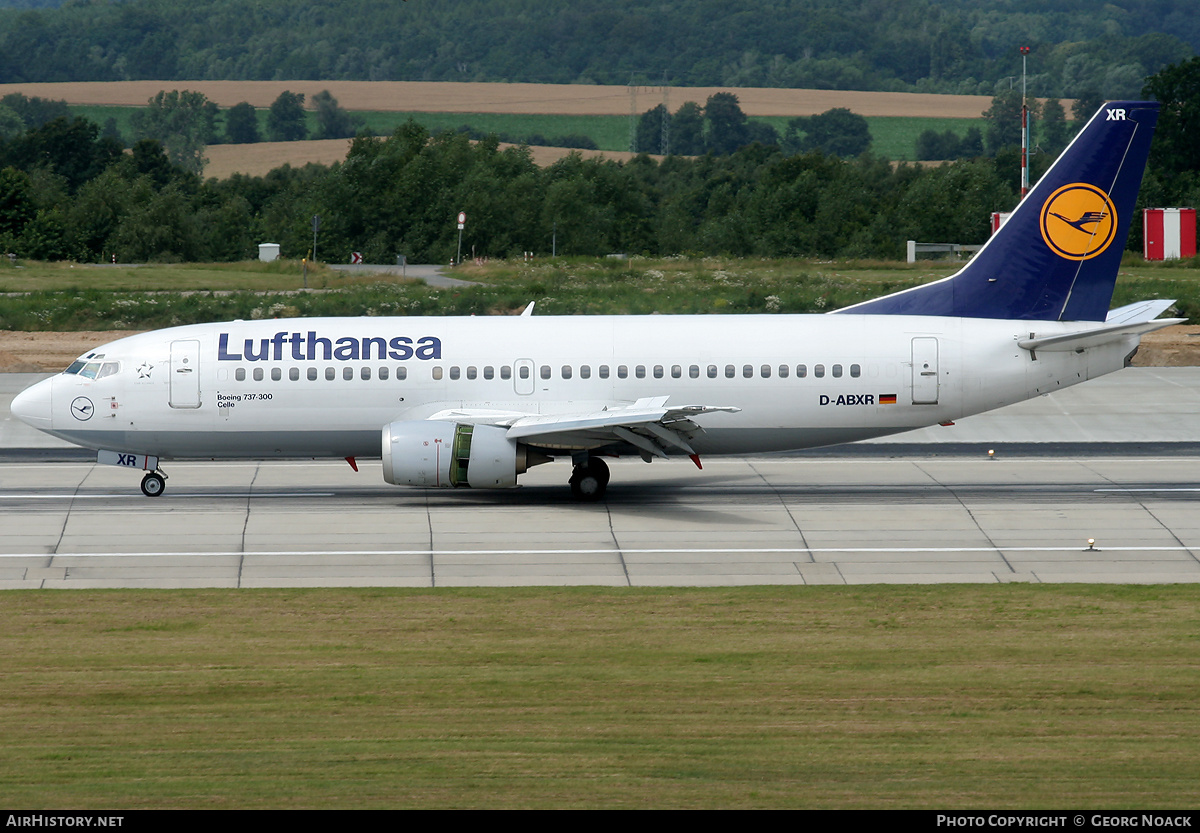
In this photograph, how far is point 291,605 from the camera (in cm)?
2048

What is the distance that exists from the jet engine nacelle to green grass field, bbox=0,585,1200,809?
6399 millimetres

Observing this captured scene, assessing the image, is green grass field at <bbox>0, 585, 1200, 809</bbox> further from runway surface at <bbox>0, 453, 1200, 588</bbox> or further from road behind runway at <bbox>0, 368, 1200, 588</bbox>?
road behind runway at <bbox>0, 368, 1200, 588</bbox>

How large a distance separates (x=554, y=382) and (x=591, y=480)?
2.20m

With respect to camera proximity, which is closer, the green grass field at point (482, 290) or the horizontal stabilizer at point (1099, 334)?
the horizontal stabilizer at point (1099, 334)

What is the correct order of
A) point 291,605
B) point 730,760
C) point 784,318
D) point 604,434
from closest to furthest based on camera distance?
point 730,760, point 291,605, point 604,434, point 784,318

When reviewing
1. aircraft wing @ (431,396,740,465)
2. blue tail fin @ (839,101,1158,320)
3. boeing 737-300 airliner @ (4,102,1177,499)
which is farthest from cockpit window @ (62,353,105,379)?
blue tail fin @ (839,101,1158,320)

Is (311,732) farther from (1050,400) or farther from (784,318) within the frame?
(1050,400)

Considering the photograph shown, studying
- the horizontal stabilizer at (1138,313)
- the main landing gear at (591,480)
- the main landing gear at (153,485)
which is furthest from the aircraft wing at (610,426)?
the horizontal stabilizer at (1138,313)

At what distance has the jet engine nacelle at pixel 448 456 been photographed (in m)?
27.5

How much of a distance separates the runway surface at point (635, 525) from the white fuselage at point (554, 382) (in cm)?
157

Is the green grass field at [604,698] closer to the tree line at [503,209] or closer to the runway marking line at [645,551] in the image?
the runway marking line at [645,551]

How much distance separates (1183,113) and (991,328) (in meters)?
96.6

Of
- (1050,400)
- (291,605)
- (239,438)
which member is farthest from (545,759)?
(1050,400)

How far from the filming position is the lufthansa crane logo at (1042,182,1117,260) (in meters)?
30.2
